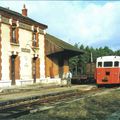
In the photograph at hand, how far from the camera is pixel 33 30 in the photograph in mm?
42938

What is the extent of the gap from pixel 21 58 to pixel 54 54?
7.77 metres

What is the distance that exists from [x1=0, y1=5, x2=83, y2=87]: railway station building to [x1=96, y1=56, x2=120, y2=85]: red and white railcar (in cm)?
671

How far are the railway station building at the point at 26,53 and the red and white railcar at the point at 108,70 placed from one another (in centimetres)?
671

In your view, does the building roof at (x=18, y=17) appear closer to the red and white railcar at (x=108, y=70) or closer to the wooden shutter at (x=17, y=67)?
the wooden shutter at (x=17, y=67)

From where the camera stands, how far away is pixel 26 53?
4138 cm

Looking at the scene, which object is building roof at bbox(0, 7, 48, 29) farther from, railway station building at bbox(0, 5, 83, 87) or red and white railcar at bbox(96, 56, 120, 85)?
red and white railcar at bbox(96, 56, 120, 85)

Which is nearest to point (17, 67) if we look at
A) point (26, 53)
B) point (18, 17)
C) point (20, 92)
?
point (26, 53)

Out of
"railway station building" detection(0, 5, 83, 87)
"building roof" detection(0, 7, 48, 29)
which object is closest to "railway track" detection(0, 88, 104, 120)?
"railway station building" detection(0, 5, 83, 87)

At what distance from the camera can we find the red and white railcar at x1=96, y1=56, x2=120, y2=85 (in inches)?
1548

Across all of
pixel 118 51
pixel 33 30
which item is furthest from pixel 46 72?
pixel 118 51

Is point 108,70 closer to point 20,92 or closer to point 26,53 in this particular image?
point 26,53

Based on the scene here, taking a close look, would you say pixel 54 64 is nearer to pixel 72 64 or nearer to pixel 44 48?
pixel 44 48

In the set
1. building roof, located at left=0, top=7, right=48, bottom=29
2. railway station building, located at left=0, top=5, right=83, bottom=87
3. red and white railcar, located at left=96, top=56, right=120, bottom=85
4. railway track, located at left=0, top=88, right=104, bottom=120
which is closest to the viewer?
railway track, located at left=0, top=88, right=104, bottom=120

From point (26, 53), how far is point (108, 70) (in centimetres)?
782
